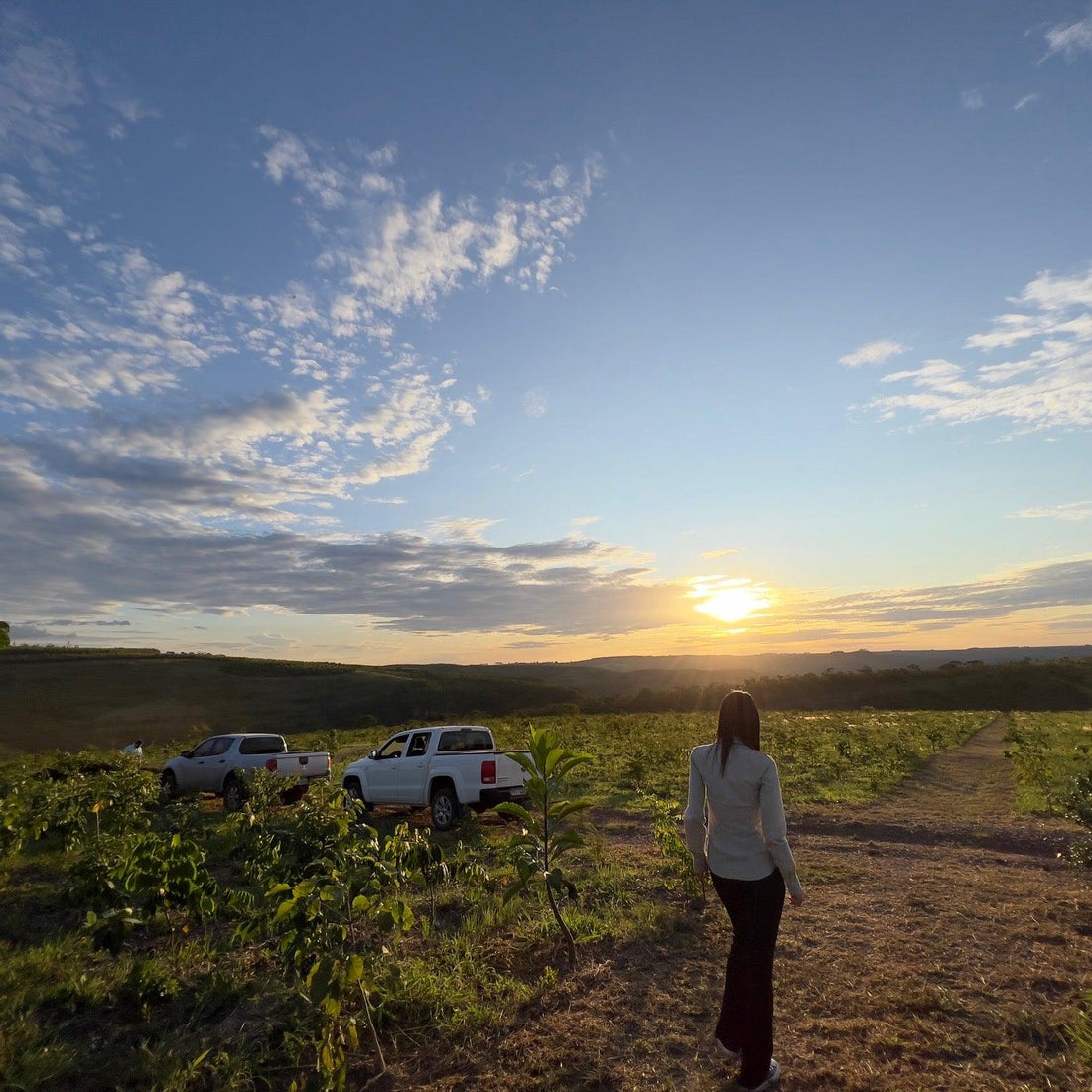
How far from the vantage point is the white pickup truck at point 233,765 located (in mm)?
16188

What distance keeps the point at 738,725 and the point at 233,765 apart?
1601cm

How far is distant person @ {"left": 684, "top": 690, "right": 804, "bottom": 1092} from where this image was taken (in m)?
4.12

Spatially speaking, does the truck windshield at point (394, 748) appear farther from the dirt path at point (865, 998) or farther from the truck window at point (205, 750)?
the dirt path at point (865, 998)

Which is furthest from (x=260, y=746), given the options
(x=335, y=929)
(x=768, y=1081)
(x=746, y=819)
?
(x=746, y=819)

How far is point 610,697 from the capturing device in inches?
2881

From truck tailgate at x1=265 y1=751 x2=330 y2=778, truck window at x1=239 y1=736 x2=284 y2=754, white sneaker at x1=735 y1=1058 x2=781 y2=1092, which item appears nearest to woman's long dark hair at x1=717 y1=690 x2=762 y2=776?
white sneaker at x1=735 y1=1058 x2=781 y2=1092

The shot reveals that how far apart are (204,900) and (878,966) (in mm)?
5920

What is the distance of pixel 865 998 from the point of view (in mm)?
5352

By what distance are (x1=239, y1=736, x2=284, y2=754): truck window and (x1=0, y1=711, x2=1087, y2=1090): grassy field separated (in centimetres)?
664

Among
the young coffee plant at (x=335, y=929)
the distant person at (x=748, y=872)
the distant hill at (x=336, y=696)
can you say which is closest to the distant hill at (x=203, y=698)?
the distant hill at (x=336, y=696)

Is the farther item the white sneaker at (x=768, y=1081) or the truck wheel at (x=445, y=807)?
the truck wheel at (x=445, y=807)

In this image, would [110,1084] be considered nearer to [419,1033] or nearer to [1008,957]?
[419,1033]

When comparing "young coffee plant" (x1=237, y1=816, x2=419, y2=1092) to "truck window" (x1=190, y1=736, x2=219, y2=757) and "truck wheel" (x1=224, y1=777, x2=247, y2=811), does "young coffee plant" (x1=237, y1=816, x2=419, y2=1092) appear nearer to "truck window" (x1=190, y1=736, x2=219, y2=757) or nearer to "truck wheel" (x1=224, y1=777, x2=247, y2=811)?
"truck wheel" (x1=224, y1=777, x2=247, y2=811)

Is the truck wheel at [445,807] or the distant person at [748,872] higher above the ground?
the distant person at [748,872]
